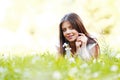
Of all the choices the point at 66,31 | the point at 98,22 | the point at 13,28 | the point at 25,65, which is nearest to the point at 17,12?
the point at 13,28

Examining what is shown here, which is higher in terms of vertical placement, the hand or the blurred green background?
the blurred green background

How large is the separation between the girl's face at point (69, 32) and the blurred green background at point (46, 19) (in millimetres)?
8584

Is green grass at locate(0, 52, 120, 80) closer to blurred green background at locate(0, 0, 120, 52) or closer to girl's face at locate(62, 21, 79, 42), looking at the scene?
girl's face at locate(62, 21, 79, 42)

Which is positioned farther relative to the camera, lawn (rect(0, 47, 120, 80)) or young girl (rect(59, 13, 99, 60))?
young girl (rect(59, 13, 99, 60))

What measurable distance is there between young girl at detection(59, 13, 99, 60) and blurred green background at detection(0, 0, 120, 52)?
8452 mm

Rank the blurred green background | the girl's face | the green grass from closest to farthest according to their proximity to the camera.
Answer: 1. the green grass
2. the girl's face
3. the blurred green background

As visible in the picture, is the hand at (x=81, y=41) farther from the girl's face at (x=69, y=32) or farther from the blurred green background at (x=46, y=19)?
the blurred green background at (x=46, y=19)

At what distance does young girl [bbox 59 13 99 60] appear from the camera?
6.17 m

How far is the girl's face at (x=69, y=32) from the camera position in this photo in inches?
247

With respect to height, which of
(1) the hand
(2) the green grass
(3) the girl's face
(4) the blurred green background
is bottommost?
(2) the green grass

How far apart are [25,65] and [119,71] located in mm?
968

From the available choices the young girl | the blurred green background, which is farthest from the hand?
the blurred green background

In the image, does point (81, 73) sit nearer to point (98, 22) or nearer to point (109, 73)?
point (109, 73)

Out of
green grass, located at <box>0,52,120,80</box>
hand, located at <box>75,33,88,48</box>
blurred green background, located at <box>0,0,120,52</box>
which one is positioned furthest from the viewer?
blurred green background, located at <box>0,0,120,52</box>
